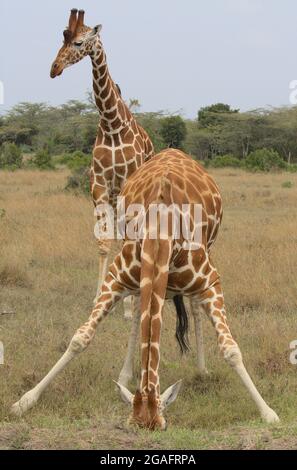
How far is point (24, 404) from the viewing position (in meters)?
4.48

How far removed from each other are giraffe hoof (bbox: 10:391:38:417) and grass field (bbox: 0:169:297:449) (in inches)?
2.1

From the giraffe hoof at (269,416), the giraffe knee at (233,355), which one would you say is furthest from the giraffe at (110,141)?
the giraffe hoof at (269,416)

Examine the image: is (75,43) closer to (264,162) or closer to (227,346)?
(227,346)

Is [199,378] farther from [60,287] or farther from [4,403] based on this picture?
[60,287]

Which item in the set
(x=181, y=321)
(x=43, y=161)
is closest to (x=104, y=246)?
(x=181, y=321)

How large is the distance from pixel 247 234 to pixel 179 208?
657 centimetres

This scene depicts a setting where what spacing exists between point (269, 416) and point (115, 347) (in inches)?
74.2

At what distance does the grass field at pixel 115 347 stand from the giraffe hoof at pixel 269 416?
0.16ft

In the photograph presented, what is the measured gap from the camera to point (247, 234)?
35.4 ft

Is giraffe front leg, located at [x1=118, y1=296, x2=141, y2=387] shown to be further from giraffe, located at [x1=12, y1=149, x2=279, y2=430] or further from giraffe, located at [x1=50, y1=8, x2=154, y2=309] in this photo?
giraffe, located at [x1=50, y1=8, x2=154, y2=309]

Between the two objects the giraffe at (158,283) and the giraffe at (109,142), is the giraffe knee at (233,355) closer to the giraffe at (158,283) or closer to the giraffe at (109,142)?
the giraffe at (158,283)

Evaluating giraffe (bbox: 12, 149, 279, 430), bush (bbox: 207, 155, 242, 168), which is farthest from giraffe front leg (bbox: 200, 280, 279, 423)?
bush (bbox: 207, 155, 242, 168)

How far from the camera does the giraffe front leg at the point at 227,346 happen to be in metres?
4.24

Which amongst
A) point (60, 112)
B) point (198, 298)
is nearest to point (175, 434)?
point (198, 298)
